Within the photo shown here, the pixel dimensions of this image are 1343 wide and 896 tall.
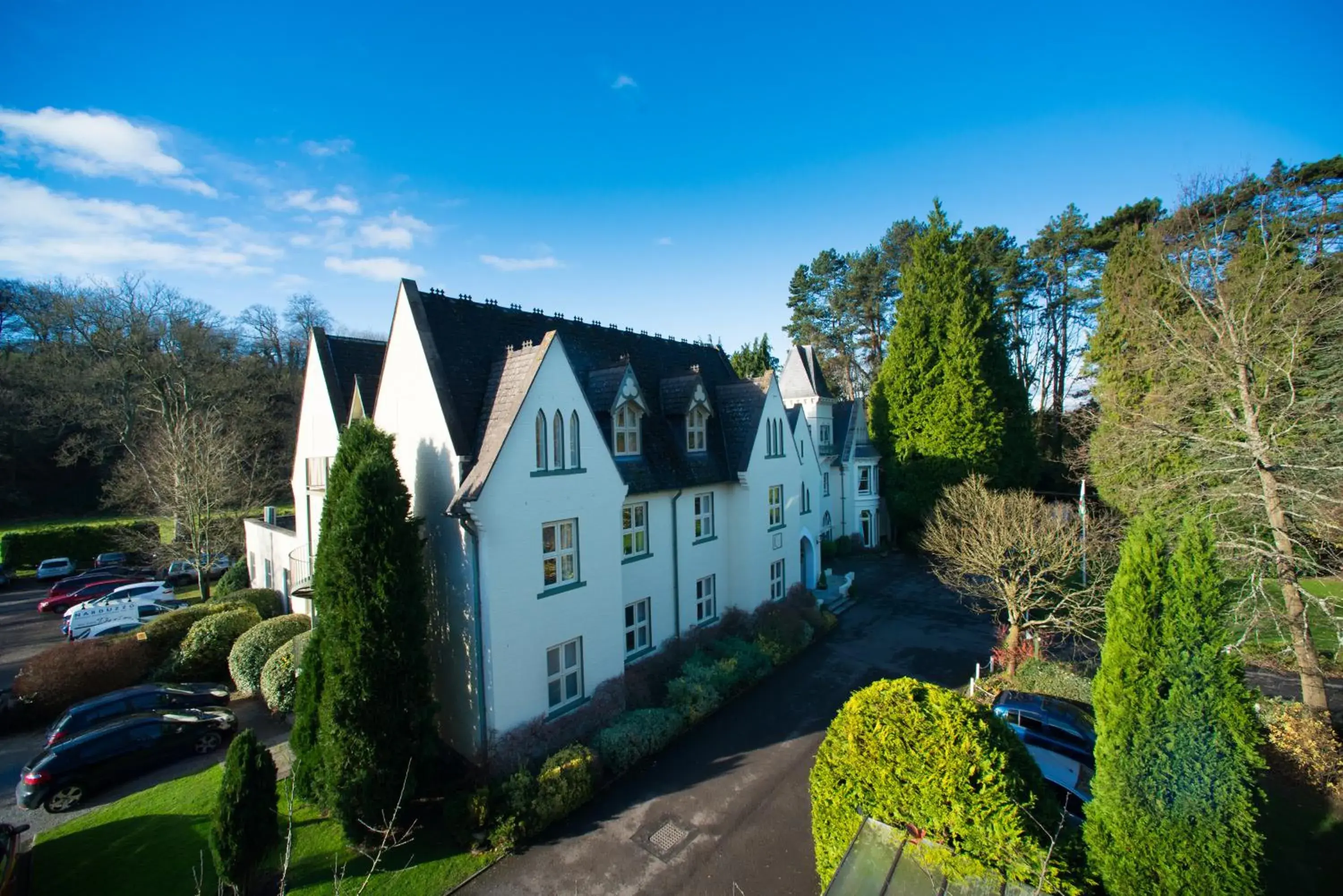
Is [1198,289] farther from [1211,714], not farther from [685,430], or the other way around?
[1211,714]

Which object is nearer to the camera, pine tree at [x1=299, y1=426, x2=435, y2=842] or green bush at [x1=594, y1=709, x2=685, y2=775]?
pine tree at [x1=299, y1=426, x2=435, y2=842]

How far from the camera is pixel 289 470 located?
43969 millimetres

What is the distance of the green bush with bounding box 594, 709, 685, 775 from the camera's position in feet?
41.9

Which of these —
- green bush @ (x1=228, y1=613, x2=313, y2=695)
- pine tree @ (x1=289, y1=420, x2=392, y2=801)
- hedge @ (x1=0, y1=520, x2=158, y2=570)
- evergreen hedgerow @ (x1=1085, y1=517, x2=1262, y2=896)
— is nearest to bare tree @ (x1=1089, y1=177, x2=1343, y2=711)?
evergreen hedgerow @ (x1=1085, y1=517, x2=1262, y2=896)

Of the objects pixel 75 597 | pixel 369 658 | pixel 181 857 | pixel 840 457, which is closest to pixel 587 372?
pixel 369 658

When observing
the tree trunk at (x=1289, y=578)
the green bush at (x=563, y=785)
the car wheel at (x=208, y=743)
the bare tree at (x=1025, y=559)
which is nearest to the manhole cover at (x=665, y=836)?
the green bush at (x=563, y=785)

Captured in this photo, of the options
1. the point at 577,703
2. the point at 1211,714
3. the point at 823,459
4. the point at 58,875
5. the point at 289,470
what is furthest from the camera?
the point at 289,470

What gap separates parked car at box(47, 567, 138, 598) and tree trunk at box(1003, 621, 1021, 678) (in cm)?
4120

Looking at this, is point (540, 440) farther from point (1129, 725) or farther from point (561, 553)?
point (1129, 725)

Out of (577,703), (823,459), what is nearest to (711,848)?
(577,703)

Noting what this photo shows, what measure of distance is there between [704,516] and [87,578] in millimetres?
34426

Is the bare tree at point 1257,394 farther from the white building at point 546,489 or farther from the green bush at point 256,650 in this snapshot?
the green bush at point 256,650

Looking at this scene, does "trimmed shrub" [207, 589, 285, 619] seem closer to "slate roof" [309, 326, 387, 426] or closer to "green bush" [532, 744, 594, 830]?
"slate roof" [309, 326, 387, 426]

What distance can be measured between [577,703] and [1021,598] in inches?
549
